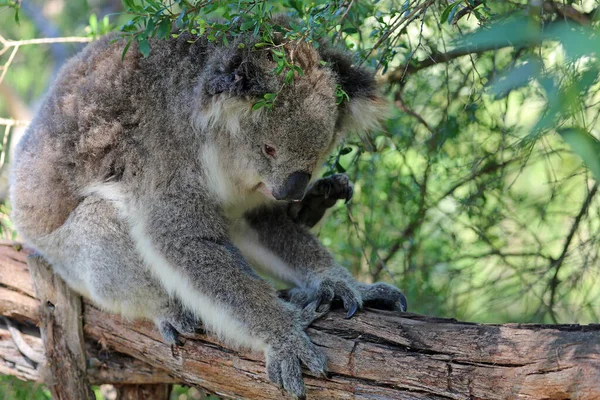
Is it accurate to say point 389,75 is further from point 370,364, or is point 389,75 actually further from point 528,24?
point 528,24

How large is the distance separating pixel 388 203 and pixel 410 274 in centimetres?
54

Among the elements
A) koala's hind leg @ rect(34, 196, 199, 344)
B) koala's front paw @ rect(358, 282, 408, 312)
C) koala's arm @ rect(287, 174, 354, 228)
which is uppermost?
koala's arm @ rect(287, 174, 354, 228)

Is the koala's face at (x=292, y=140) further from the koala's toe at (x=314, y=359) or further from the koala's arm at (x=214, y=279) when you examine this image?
the koala's toe at (x=314, y=359)

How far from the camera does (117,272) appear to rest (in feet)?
10.9

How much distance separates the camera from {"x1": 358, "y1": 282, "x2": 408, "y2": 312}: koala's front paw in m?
3.18

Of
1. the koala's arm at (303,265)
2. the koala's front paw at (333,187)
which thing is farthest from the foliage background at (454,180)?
the koala's arm at (303,265)

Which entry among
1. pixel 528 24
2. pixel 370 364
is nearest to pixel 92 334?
pixel 370 364

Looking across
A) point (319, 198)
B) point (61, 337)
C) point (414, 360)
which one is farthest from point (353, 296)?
point (61, 337)

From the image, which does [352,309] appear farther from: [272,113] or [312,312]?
[272,113]

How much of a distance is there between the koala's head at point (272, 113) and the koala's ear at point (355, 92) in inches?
0.6

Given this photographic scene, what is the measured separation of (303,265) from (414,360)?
1.20 meters

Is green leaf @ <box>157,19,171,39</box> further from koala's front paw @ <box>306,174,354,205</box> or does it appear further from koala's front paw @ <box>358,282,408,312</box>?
koala's front paw @ <box>358,282,408,312</box>

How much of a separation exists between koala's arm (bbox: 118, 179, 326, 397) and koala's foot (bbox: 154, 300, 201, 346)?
0.32 ft

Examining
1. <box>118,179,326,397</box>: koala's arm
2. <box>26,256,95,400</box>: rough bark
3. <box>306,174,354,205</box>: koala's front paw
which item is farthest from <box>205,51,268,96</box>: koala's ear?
<box>26,256,95,400</box>: rough bark
